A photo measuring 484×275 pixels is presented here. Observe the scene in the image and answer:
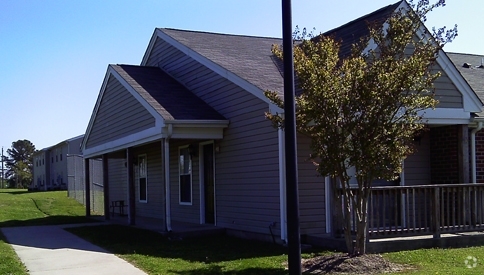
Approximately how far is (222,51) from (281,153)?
18.3 feet

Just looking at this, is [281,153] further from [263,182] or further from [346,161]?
[346,161]

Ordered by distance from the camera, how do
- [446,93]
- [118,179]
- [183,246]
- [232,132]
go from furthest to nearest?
[118,179] < [232,132] < [446,93] < [183,246]

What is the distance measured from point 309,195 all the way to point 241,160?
7.67 feet

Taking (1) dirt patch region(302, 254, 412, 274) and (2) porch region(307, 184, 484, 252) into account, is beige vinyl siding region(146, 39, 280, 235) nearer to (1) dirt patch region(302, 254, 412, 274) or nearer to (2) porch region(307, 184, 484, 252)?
(2) porch region(307, 184, 484, 252)

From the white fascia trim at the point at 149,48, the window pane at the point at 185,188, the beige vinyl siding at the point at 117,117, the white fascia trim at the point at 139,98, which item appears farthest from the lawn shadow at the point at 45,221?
the white fascia trim at the point at 149,48

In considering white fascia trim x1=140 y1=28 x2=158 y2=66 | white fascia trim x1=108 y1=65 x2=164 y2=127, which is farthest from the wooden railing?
white fascia trim x1=140 y1=28 x2=158 y2=66

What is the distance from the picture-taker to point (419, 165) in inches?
557

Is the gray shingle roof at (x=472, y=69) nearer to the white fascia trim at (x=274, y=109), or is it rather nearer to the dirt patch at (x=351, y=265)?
the white fascia trim at (x=274, y=109)

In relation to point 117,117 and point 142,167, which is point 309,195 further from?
point 142,167

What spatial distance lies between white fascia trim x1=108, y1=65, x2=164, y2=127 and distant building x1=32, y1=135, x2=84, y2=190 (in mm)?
35502

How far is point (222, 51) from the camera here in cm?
1680

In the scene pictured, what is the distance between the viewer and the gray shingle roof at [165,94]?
14719 mm

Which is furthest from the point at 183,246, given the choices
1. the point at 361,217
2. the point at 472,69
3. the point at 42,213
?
the point at 42,213

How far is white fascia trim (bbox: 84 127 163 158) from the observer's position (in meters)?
15.0
